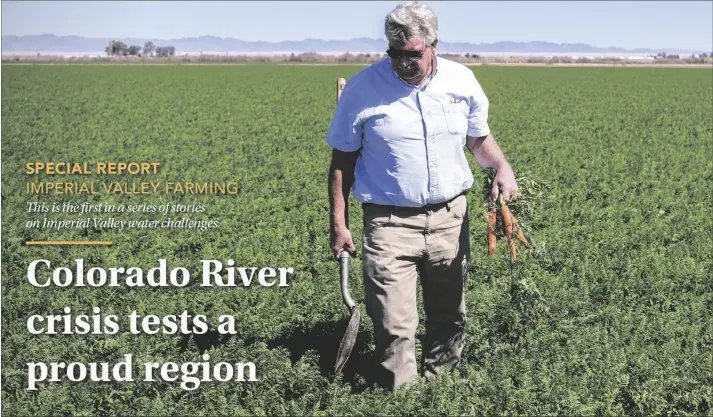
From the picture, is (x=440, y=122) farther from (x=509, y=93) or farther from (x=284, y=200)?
(x=509, y=93)

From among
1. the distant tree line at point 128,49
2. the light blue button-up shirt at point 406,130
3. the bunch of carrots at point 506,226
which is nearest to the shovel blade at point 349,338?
the light blue button-up shirt at point 406,130

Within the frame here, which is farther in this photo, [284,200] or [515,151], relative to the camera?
[515,151]

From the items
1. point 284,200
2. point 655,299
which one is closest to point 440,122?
point 655,299

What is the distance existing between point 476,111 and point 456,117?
197 mm

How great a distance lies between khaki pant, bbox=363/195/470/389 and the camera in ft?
15.0

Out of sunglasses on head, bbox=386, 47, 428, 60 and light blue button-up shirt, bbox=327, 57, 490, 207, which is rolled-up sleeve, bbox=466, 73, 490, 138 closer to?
light blue button-up shirt, bbox=327, 57, 490, 207

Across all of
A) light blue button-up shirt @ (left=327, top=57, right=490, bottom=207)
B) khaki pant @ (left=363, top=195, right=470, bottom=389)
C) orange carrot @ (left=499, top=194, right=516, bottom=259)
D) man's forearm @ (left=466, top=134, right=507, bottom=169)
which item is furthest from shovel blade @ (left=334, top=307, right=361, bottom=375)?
man's forearm @ (left=466, top=134, right=507, bottom=169)

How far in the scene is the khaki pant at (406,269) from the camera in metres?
4.58

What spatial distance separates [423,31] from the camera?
13.5 ft

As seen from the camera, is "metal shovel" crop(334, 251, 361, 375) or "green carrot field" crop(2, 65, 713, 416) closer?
"metal shovel" crop(334, 251, 361, 375)

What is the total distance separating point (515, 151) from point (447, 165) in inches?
469

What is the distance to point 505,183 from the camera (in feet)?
15.5

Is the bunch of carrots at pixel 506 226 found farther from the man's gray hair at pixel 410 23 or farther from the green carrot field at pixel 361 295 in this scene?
the man's gray hair at pixel 410 23

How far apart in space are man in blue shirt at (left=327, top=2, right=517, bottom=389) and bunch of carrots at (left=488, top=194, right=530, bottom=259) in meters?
0.15
